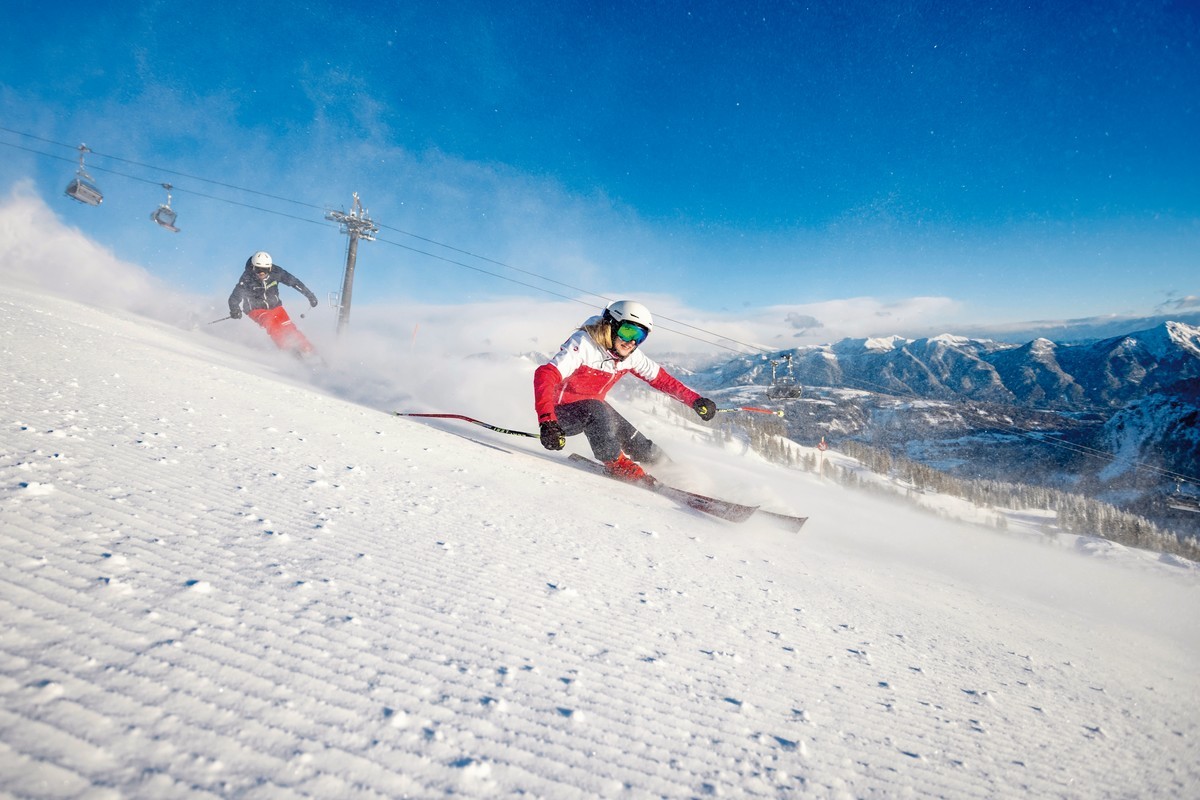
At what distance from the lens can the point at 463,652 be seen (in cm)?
146

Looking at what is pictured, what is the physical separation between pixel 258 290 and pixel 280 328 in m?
1.07

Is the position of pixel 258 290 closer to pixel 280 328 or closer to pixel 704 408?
pixel 280 328

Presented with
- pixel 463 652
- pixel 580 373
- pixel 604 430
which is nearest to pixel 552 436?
pixel 604 430

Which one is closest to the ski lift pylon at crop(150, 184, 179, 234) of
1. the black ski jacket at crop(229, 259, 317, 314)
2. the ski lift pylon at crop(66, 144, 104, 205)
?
the ski lift pylon at crop(66, 144, 104, 205)

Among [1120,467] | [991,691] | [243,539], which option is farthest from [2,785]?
[1120,467]

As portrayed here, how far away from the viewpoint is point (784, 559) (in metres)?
3.51

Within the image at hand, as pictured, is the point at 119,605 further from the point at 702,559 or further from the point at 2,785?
the point at 702,559

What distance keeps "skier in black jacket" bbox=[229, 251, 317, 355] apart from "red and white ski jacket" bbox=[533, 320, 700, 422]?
9.88 metres

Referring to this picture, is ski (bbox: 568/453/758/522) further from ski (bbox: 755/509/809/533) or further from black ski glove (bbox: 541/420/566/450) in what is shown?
black ski glove (bbox: 541/420/566/450)

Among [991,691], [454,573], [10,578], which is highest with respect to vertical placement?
[10,578]

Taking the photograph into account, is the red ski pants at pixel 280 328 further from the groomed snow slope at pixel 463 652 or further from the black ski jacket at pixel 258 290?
the groomed snow slope at pixel 463 652

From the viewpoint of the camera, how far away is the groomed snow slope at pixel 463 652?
97 cm

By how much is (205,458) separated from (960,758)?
3.86 m

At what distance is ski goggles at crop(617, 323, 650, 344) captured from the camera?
5.70 meters
